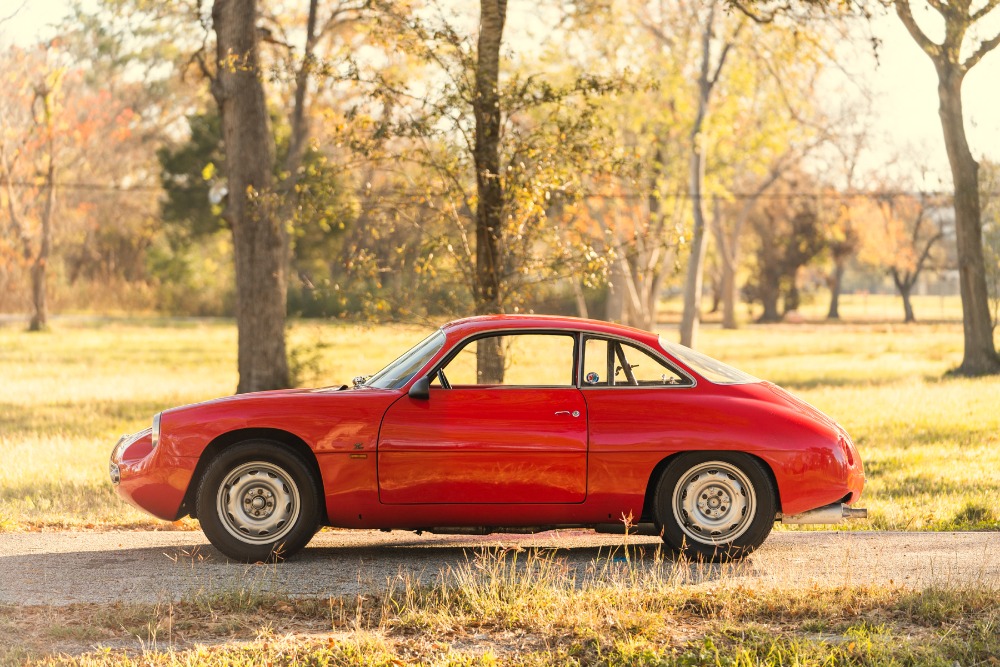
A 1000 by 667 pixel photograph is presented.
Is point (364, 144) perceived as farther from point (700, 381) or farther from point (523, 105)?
point (700, 381)

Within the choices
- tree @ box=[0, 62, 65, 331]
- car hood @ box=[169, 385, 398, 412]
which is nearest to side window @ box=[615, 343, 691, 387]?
car hood @ box=[169, 385, 398, 412]

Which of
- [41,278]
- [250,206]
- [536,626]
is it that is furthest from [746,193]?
[536,626]

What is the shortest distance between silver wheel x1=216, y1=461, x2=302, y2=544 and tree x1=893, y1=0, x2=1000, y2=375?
19785mm

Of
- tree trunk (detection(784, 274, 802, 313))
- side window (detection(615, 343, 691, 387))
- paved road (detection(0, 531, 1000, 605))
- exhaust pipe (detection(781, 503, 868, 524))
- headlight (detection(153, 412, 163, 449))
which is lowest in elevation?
paved road (detection(0, 531, 1000, 605))

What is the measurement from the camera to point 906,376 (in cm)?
2650

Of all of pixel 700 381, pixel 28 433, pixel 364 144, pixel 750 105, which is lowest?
pixel 28 433

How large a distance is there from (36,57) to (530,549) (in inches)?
1538

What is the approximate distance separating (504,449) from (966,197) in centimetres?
2052

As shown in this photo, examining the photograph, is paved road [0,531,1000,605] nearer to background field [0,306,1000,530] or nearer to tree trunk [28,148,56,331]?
background field [0,306,1000,530]

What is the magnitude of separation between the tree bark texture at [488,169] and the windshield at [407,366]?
4798mm

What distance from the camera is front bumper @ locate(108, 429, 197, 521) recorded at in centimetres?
777

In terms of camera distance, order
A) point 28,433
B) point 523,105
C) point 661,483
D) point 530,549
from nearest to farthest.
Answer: point 661,483 → point 530,549 → point 523,105 → point 28,433

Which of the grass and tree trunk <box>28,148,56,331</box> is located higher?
tree trunk <box>28,148,56,331</box>

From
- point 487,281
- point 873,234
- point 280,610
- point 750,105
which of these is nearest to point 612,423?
point 280,610
